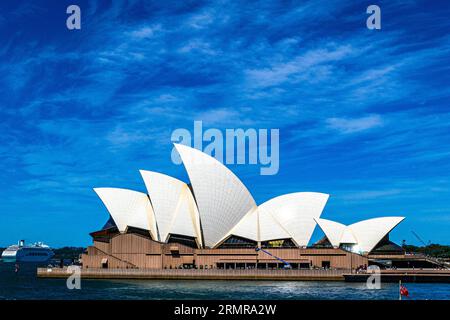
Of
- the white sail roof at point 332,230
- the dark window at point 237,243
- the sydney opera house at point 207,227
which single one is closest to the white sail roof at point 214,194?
the sydney opera house at point 207,227

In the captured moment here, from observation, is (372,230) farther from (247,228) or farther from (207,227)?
(207,227)

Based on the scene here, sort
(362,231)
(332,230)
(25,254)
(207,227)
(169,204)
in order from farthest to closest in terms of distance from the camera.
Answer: (25,254) → (362,231) → (332,230) → (207,227) → (169,204)

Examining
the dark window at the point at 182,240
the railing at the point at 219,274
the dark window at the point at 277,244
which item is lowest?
the railing at the point at 219,274

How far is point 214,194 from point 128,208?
11.1 metres

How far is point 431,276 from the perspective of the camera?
58062 millimetres

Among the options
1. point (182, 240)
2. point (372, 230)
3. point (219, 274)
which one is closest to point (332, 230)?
point (372, 230)

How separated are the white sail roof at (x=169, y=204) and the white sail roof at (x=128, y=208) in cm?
221

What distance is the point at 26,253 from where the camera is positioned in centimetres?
16575

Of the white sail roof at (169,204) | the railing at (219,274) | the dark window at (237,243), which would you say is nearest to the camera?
the railing at (219,274)

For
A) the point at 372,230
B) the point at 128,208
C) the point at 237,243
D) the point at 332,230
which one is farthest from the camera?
the point at 372,230

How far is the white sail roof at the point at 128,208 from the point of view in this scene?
65688 mm

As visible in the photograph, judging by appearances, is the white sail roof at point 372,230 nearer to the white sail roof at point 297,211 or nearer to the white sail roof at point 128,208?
the white sail roof at point 297,211
